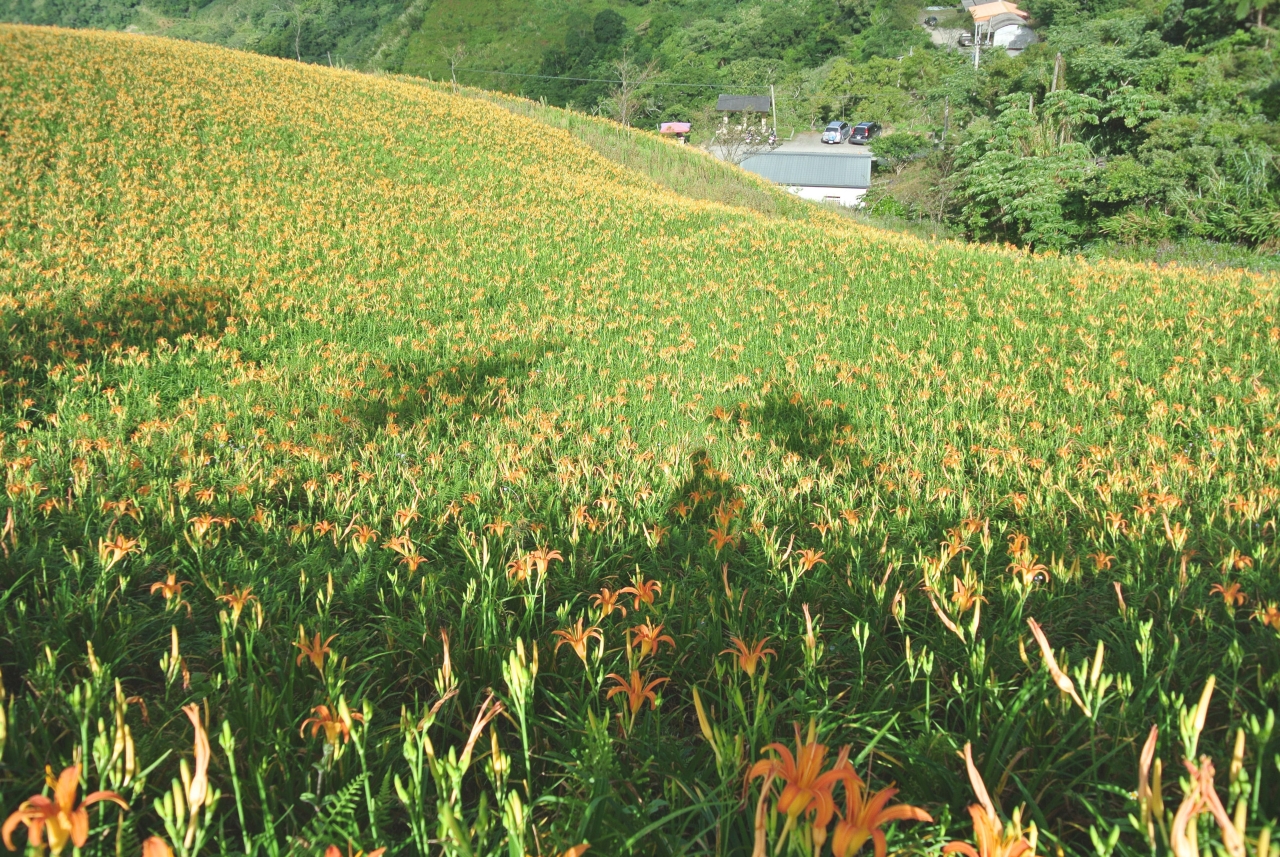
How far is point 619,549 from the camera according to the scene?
2.60 m

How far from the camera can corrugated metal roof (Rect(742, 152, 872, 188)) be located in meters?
42.0

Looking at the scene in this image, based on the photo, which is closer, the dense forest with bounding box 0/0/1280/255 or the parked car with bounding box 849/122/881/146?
the dense forest with bounding box 0/0/1280/255

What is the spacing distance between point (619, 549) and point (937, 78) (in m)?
60.4

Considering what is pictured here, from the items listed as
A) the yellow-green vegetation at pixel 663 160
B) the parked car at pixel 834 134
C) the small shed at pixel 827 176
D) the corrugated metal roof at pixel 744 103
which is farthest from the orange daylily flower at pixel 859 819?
the corrugated metal roof at pixel 744 103

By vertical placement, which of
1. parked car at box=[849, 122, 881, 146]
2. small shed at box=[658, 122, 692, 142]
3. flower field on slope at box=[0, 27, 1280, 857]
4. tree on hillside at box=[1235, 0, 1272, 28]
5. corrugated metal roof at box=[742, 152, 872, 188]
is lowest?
flower field on slope at box=[0, 27, 1280, 857]

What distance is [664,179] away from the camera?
20156 mm

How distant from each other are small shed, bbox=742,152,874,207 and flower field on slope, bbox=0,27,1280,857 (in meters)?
36.4

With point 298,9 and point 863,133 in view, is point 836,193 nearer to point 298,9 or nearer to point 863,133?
point 863,133

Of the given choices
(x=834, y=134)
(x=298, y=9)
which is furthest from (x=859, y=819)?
(x=298, y=9)

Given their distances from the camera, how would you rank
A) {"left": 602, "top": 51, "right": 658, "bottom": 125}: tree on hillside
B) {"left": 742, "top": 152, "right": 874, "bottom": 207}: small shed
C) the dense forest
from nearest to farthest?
the dense forest, {"left": 742, "top": 152, "right": 874, "bottom": 207}: small shed, {"left": 602, "top": 51, "right": 658, "bottom": 125}: tree on hillside

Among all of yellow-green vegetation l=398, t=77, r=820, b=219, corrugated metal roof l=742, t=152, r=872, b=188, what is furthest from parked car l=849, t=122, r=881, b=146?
yellow-green vegetation l=398, t=77, r=820, b=219

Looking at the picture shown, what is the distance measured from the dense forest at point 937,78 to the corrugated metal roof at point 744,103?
5.14 ft

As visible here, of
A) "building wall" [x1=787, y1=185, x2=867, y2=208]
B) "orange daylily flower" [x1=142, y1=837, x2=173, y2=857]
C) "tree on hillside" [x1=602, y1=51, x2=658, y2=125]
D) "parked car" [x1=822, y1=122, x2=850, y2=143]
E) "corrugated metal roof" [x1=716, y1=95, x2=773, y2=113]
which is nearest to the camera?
"orange daylily flower" [x1=142, y1=837, x2=173, y2=857]

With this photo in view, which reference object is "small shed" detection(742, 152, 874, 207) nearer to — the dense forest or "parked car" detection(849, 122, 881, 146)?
the dense forest
